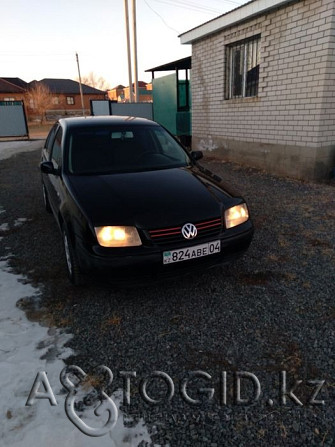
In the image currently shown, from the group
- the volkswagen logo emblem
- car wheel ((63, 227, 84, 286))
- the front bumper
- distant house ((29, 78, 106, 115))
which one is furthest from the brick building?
distant house ((29, 78, 106, 115))

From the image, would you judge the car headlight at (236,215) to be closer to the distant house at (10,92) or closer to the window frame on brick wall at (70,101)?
the distant house at (10,92)

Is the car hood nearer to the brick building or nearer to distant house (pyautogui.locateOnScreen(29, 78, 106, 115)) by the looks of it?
the brick building

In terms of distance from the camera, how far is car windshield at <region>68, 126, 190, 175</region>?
3.47 m

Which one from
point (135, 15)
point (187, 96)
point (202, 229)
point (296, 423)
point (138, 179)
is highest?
point (135, 15)

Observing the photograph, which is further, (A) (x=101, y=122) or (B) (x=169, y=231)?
(A) (x=101, y=122)

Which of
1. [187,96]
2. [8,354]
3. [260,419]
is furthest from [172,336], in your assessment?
[187,96]

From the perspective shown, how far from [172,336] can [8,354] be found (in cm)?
120

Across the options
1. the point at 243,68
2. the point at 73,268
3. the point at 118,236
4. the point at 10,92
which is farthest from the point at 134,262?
the point at 10,92

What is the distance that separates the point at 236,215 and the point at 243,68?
7.15 m

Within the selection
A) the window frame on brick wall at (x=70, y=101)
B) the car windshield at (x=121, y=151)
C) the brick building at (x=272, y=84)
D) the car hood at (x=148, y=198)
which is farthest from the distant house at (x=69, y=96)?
the car hood at (x=148, y=198)

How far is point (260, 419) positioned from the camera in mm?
1774

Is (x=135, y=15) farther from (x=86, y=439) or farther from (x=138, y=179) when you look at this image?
(x=86, y=439)

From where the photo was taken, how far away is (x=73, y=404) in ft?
6.15

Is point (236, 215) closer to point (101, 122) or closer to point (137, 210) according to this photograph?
point (137, 210)
